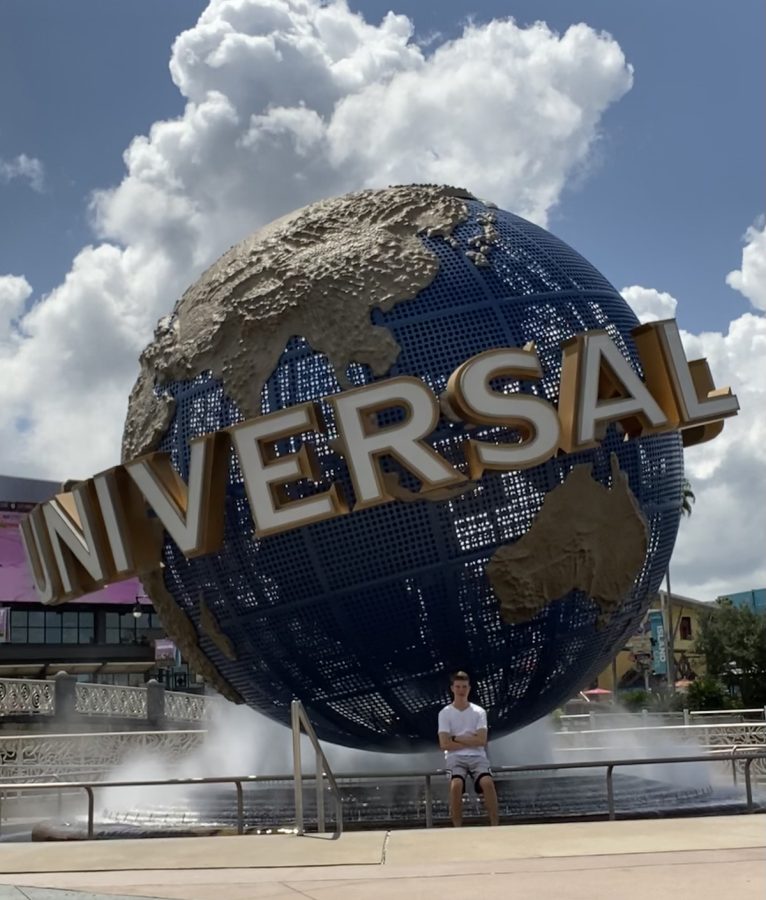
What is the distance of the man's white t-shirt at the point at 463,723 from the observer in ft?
27.4

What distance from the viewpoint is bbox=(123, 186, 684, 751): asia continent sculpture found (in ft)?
32.0

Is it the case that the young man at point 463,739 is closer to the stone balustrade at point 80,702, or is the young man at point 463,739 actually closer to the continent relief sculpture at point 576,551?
the continent relief sculpture at point 576,551

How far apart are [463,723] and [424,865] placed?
230 centimetres

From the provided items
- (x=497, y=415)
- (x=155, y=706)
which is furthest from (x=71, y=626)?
(x=497, y=415)

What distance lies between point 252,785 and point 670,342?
236 inches

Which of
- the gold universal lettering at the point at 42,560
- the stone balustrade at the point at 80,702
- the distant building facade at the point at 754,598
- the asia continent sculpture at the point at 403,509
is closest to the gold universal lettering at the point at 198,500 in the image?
the asia continent sculpture at the point at 403,509

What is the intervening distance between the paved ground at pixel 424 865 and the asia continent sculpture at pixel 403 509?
2533 millimetres

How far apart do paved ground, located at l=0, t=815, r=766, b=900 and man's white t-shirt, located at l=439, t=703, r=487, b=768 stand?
Answer: 868 millimetres

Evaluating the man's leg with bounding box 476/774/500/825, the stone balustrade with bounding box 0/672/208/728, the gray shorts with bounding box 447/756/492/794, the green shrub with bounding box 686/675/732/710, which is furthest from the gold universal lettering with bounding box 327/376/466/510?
the green shrub with bounding box 686/675/732/710

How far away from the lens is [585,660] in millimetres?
10742

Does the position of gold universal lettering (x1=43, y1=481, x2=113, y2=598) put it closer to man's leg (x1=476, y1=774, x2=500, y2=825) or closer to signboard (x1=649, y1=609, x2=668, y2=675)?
man's leg (x1=476, y1=774, x2=500, y2=825)

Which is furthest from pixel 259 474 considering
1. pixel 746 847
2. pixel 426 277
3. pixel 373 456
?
pixel 746 847

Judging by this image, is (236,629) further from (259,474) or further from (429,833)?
(429,833)

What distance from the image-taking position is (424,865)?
20.0ft
